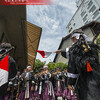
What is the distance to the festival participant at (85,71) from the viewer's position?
1240mm

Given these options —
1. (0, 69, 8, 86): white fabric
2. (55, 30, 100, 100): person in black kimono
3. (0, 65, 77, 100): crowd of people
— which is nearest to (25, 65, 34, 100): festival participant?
(0, 65, 77, 100): crowd of people

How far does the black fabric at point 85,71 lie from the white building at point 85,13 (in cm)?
2313

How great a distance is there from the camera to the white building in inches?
832

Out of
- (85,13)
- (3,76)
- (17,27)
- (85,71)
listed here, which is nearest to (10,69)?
(3,76)

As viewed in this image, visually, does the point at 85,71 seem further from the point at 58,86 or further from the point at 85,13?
the point at 85,13

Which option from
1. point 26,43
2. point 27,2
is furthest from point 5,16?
point 26,43

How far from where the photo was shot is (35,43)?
6719 millimetres

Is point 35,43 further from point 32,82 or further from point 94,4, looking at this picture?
point 94,4

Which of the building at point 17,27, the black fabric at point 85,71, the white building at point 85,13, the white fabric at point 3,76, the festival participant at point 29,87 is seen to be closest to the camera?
the black fabric at point 85,71

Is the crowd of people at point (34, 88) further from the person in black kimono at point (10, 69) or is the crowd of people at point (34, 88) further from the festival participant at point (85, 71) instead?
the festival participant at point (85, 71)

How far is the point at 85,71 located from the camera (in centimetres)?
140

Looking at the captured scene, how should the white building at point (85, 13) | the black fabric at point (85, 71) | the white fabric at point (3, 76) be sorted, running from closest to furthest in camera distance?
the black fabric at point (85, 71) < the white fabric at point (3, 76) < the white building at point (85, 13)

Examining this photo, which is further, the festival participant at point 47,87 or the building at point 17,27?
the festival participant at point 47,87

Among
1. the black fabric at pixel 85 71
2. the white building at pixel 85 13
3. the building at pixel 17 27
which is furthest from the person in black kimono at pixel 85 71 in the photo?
the white building at pixel 85 13
